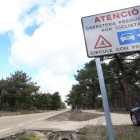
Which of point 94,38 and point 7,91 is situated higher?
point 7,91

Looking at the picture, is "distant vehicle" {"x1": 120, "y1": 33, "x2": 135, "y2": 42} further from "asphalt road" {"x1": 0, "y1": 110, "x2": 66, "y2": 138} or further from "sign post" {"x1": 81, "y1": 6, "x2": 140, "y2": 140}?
"asphalt road" {"x1": 0, "y1": 110, "x2": 66, "y2": 138}

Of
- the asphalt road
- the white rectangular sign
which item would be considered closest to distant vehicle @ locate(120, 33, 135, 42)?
Result: the white rectangular sign

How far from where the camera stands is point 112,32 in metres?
2.32

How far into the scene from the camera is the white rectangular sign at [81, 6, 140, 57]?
2.22 metres

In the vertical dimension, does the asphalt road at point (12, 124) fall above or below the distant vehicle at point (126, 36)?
below

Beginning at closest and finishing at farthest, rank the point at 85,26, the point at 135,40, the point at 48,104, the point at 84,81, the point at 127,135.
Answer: the point at 135,40 → the point at 85,26 → the point at 127,135 → the point at 84,81 → the point at 48,104

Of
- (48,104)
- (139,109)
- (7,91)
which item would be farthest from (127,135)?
(48,104)

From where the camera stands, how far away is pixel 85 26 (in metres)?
2.38

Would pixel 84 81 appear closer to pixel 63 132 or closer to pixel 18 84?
pixel 18 84

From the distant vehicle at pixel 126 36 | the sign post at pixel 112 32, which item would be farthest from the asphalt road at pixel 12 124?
Result: the distant vehicle at pixel 126 36

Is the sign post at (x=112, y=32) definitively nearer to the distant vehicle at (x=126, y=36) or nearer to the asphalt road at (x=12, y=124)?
the distant vehicle at (x=126, y=36)

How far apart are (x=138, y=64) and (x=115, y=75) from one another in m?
7.02

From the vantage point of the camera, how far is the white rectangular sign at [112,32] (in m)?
2.22

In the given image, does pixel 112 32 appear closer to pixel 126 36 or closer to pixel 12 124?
pixel 126 36
